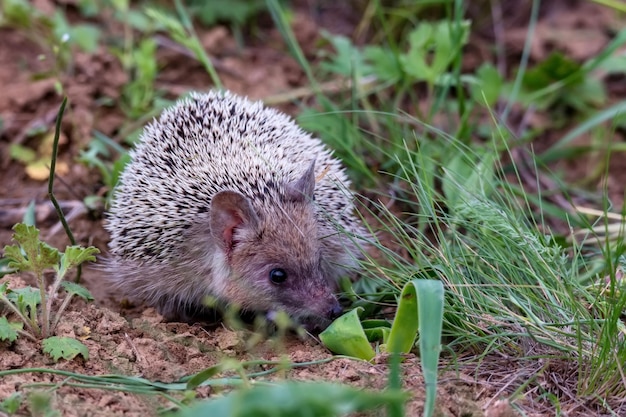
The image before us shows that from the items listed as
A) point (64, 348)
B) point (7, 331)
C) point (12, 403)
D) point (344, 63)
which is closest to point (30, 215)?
point (7, 331)

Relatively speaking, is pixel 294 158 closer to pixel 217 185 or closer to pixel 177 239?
pixel 217 185

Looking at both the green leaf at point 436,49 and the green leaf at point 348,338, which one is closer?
the green leaf at point 348,338

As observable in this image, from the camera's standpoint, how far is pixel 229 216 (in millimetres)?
5219

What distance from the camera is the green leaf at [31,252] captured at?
4.56 metres

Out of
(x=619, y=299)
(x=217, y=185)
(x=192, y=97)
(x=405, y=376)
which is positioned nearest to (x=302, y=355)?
(x=405, y=376)

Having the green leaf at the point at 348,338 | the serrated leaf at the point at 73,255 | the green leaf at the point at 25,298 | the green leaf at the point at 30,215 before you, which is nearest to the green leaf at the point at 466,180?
the green leaf at the point at 348,338

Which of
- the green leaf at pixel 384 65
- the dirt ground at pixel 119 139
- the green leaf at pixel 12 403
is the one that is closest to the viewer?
the green leaf at pixel 12 403

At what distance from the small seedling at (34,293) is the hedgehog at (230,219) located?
85 cm

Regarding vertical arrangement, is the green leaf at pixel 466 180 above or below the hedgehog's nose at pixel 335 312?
above

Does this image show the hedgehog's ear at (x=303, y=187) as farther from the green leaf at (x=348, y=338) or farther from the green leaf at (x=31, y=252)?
the green leaf at (x=31, y=252)

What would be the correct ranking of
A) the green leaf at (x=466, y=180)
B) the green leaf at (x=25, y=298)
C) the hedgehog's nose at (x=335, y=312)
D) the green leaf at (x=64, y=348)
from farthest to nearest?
1. the green leaf at (x=466, y=180)
2. the hedgehog's nose at (x=335, y=312)
3. the green leaf at (x=25, y=298)
4. the green leaf at (x=64, y=348)

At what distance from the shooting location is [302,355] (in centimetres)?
475

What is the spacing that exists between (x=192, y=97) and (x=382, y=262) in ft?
6.56

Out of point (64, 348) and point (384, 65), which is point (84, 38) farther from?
Answer: point (64, 348)
